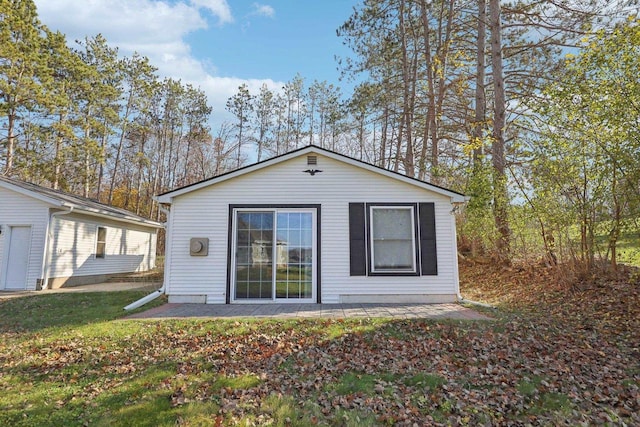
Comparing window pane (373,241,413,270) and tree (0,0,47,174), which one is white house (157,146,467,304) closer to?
window pane (373,241,413,270)

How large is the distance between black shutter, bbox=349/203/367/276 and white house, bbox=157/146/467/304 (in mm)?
24

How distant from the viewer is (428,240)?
8.31 meters

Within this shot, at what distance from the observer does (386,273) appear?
27.0ft

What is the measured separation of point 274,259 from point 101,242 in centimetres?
975

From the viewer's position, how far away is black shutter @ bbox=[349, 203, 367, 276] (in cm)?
827

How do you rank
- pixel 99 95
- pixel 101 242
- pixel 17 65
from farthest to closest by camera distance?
pixel 99 95
pixel 17 65
pixel 101 242

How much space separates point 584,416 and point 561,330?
109 inches

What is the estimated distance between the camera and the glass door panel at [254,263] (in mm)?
8375

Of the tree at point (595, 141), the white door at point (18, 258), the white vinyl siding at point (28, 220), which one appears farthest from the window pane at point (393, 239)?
the white door at point (18, 258)

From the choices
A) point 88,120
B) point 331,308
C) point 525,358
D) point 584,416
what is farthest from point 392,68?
point 88,120

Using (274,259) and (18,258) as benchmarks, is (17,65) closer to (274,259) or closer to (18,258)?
(18,258)

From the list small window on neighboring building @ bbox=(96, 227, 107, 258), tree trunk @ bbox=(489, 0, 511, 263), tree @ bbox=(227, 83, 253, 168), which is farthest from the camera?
tree @ bbox=(227, 83, 253, 168)

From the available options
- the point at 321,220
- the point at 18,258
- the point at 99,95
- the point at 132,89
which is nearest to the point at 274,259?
the point at 321,220

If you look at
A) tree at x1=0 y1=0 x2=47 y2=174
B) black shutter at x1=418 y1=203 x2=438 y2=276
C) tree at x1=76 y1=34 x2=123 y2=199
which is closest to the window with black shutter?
black shutter at x1=418 y1=203 x2=438 y2=276
